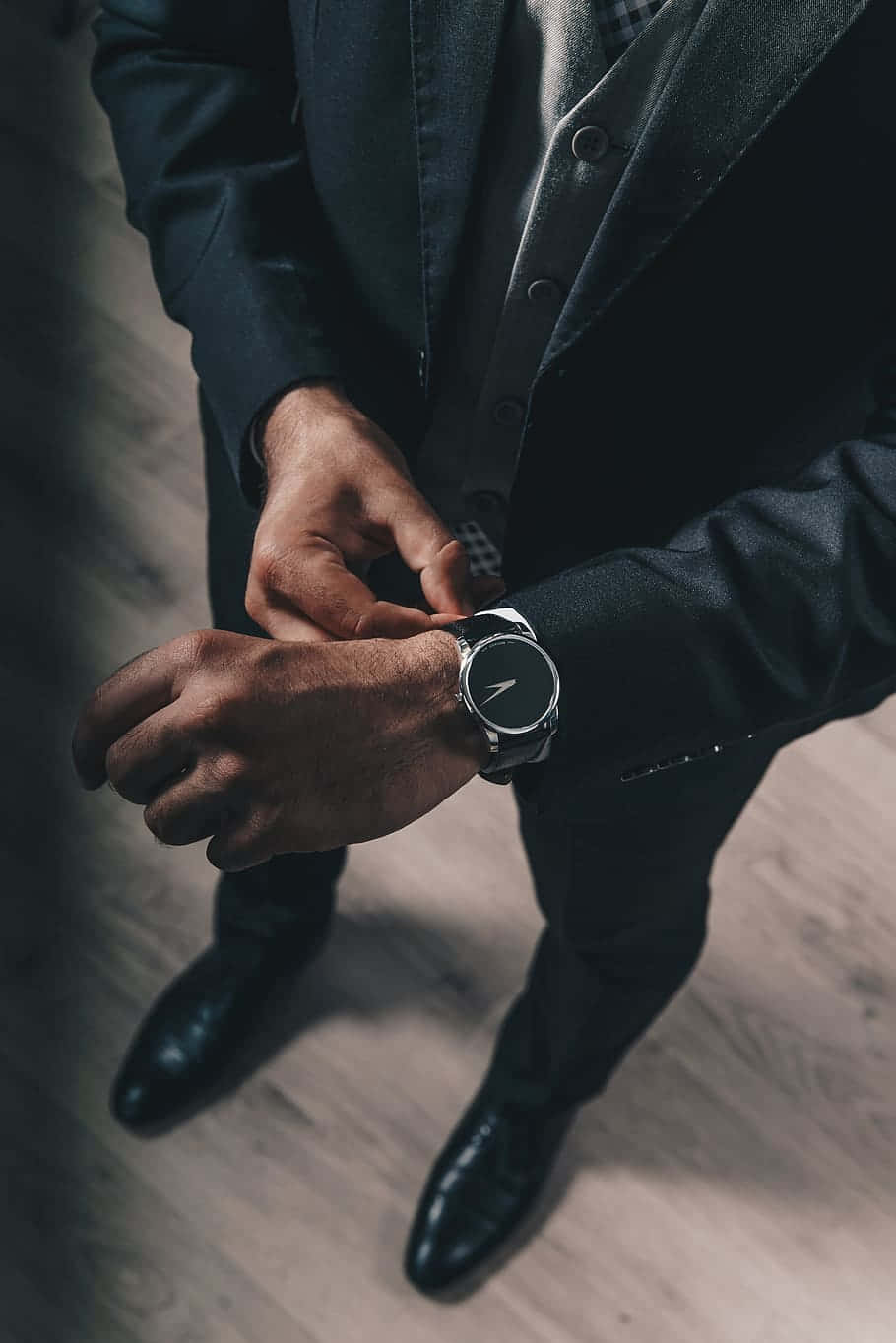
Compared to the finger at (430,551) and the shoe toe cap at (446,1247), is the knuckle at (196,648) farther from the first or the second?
the shoe toe cap at (446,1247)

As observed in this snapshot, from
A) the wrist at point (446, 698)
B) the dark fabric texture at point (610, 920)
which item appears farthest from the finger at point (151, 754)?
the dark fabric texture at point (610, 920)

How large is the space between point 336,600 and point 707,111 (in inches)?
14.6

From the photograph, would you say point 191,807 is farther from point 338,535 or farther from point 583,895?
point 583,895

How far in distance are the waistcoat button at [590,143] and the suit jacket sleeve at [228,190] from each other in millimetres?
252

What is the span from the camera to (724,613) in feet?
2.62

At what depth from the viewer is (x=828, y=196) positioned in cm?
78

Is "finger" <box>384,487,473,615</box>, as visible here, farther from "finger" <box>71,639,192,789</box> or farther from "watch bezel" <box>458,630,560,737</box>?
"finger" <box>71,639,192,789</box>

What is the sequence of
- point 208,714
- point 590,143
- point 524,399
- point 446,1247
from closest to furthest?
point 208,714 → point 590,143 → point 524,399 → point 446,1247

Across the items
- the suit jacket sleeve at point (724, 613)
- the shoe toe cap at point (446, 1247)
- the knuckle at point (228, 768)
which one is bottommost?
the shoe toe cap at point (446, 1247)

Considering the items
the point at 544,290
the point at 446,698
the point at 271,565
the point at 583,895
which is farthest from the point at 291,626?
the point at 583,895

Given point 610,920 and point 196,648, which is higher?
point 196,648

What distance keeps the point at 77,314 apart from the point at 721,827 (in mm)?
1458

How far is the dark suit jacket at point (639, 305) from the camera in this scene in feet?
2.53

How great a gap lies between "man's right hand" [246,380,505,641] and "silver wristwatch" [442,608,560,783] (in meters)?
0.07
